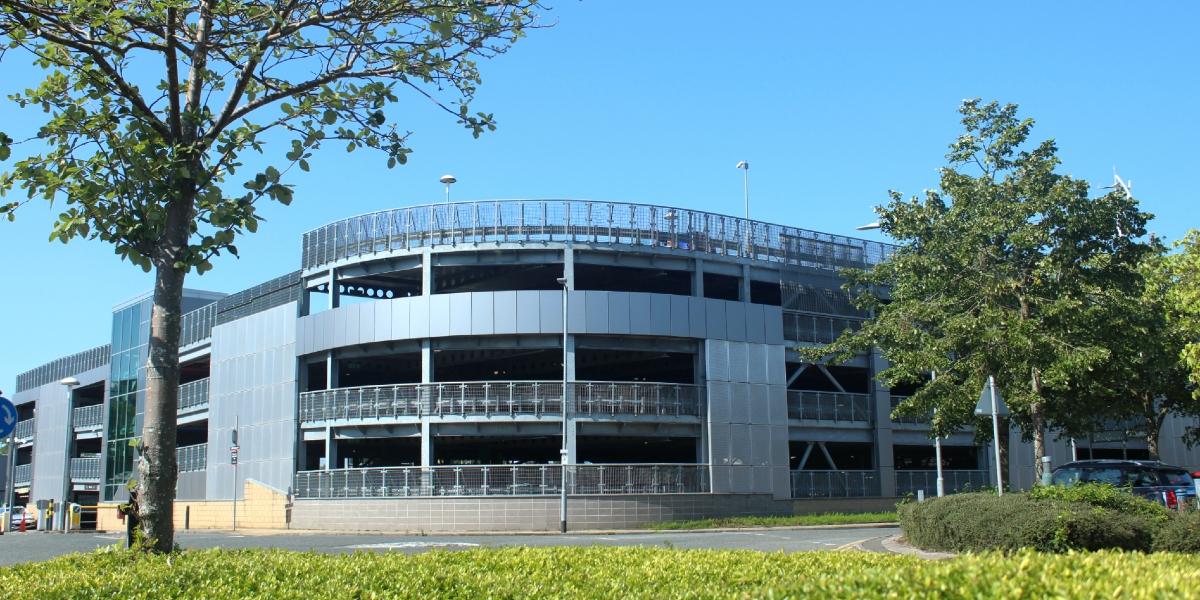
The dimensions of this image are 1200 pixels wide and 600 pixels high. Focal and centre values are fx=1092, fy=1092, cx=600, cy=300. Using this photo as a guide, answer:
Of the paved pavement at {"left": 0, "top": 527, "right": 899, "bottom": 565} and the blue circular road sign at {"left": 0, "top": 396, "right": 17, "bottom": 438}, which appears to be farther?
the paved pavement at {"left": 0, "top": 527, "right": 899, "bottom": 565}

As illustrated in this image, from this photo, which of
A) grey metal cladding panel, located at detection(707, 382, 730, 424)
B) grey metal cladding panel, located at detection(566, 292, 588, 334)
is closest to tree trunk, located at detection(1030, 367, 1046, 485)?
grey metal cladding panel, located at detection(707, 382, 730, 424)

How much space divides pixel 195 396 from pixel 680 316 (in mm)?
22765

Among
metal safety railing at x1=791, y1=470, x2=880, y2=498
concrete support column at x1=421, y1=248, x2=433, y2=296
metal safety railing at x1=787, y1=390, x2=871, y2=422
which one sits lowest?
metal safety railing at x1=791, y1=470, x2=880, y2=498

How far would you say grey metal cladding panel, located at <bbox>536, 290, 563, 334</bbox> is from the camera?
35.8m

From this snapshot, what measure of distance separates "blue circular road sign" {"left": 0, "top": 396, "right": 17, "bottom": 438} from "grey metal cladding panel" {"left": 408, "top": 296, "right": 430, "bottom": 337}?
881 inches

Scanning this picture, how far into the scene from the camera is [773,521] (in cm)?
3503

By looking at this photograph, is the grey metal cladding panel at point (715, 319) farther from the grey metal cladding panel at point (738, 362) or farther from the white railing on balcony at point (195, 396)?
the white railing on balcony at point (195, 396)

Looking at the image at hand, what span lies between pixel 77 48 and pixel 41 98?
523mm

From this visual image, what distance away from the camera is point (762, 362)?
38.5 meters

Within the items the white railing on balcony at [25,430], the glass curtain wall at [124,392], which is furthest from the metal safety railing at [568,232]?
the white railing on balcony at [25,430]

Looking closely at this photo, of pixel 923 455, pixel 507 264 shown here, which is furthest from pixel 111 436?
pixel 923 455

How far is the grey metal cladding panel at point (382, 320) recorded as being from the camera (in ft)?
120

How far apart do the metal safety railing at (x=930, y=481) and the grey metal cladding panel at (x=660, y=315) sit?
11966mm

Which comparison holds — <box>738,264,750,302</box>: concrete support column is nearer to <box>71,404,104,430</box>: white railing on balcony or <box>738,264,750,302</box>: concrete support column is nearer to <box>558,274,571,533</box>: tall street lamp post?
<box>558,274,571,533</box>: tall street lamp post
